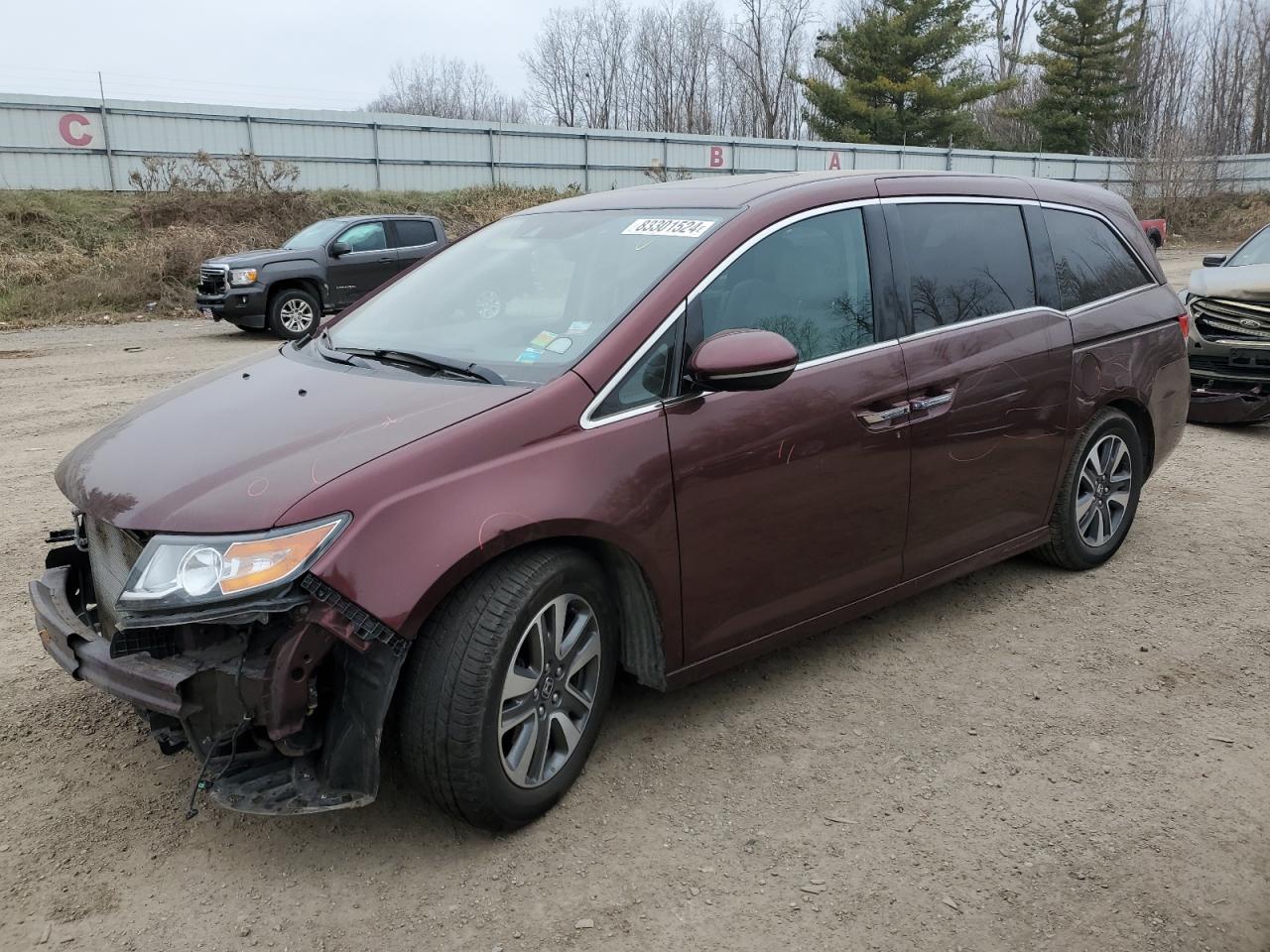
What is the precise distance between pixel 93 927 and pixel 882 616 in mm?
3087

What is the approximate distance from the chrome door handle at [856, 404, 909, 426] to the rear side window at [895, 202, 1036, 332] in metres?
0.34

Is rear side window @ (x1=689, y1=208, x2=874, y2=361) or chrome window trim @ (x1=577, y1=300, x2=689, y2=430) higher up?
rear side window @ (x1=689, y1=208, x2=874, y2=361)

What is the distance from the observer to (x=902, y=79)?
45.0 metres

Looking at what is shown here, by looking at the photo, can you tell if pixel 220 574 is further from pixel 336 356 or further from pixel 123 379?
pixel 123 379

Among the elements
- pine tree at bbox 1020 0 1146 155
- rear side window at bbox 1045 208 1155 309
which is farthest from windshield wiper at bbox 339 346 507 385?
pine tree at bbox 1020 0 1146 155

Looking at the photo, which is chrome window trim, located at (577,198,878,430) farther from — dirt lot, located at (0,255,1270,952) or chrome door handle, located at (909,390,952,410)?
dirt lot, located at (0,255,1270,952)

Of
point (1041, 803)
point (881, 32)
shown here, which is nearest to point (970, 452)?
point (1041, 803)

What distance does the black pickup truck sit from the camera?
14.3 metres

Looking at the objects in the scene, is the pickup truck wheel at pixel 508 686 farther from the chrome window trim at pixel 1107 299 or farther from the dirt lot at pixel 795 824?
→ the chrome window trim at pixel 1107 299

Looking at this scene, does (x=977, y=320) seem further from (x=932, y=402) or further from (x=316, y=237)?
(x=316, y=237)

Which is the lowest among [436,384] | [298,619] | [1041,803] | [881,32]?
[1041,803]

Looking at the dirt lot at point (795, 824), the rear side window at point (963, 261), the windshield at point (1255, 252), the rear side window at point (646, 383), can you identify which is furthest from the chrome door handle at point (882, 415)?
the windshield at point (1255, 252)

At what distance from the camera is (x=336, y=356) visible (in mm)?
3588

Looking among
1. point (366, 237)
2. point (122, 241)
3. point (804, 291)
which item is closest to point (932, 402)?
point (804, 291)
